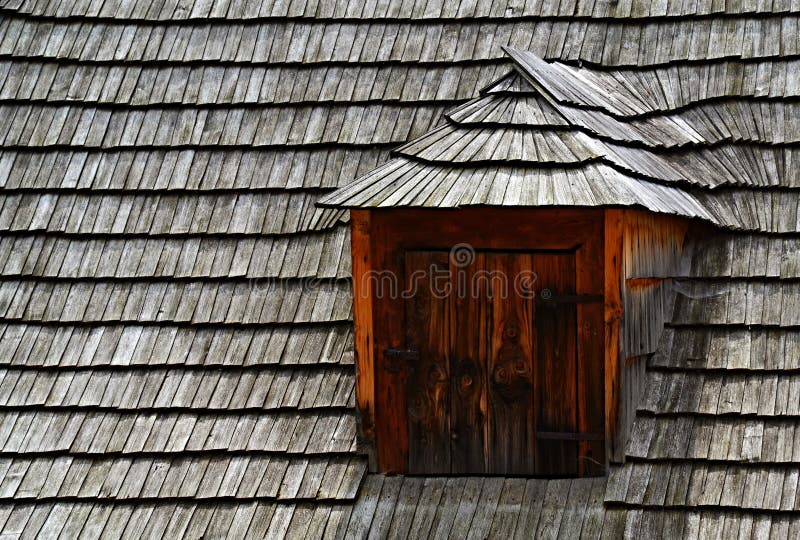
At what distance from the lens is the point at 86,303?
21.1 ft

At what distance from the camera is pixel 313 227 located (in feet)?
21.0

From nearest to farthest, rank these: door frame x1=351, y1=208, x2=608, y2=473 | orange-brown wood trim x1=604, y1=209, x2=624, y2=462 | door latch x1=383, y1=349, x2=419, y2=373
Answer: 1. orange-brown wood trim x1=604, y1=209, x2=624, y2=462
2. door frame x1=351, y1=208, x2=608, y2=473
3. door latch x1=383, y1=349, x2=419, y2=373

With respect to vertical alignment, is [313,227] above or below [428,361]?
above

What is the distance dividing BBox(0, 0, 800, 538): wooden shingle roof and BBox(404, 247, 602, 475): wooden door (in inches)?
6.5

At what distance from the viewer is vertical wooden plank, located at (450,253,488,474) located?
552cm

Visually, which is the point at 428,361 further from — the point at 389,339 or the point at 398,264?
the point at 398,264

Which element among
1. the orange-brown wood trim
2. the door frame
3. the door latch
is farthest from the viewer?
the door latch

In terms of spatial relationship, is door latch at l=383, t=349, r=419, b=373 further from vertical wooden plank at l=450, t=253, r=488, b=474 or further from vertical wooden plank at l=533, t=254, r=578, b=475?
vertical wooden plank at l=533, t=254, r=578, b=475

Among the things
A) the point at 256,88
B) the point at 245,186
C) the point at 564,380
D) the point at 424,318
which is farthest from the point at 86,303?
the point at 564,380

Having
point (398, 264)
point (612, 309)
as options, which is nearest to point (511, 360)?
point (612, 309)

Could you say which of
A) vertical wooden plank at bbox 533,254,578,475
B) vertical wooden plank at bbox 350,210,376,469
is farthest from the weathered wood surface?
vertical wooden plank at bbox 350,210,376,469

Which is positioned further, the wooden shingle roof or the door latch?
the door latch

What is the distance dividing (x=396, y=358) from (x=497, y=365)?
47 centimetres

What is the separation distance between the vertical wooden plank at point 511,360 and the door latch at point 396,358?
36 cm
